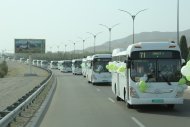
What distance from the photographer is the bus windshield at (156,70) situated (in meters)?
18.4

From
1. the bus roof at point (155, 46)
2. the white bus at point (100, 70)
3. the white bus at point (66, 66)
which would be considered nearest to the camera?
the bus roof at point (155, 46)

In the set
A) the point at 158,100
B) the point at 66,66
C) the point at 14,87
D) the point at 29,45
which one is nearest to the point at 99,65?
the point at 14,87

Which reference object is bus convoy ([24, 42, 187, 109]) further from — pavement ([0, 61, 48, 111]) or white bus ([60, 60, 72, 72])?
white bus ([60, 60, 72, 72])

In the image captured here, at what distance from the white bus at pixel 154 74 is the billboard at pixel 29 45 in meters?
67.2

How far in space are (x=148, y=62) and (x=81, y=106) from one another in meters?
4.11

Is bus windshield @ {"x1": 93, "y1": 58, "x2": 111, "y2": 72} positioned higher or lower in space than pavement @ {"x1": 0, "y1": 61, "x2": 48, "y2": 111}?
higher

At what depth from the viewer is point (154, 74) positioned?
18.4 m

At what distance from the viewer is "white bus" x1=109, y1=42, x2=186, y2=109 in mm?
18250

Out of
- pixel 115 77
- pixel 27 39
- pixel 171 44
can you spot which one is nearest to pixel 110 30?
pixel 27 39

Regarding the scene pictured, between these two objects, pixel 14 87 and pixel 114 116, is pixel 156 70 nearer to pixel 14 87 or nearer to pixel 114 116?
pixel 114 116

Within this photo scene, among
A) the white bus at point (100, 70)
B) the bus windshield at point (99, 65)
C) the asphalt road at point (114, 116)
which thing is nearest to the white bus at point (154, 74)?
the asphalt road at point (114, 116)

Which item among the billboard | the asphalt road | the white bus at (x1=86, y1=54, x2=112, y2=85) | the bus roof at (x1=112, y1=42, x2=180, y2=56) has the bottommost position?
the asphalt road

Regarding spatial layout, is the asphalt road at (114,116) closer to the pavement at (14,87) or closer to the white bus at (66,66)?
the pavement at (14,87)

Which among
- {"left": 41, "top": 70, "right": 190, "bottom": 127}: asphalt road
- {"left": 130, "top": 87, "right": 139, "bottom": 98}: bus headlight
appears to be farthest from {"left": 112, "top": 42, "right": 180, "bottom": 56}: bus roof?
{"left": 41, "top": 70, "right": 190, "bottom": 127}: asphalt road
